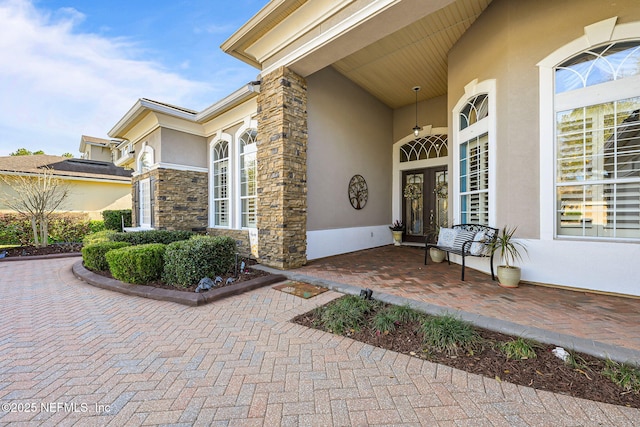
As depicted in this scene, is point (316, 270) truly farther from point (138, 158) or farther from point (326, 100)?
point (138, 158)

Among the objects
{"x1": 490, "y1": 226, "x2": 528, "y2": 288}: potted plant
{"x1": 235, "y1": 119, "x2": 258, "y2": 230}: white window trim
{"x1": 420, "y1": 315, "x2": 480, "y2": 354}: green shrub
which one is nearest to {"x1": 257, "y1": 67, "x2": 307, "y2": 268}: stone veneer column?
{"x1": 235, "y1": 119, "x2": 258, "y2": 230}: white window trim

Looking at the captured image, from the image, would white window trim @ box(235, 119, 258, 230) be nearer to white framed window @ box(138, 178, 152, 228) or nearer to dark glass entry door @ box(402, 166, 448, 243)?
white framed window @ box(138, 178, 152, 228)

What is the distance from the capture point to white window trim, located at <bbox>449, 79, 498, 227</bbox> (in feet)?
14.2

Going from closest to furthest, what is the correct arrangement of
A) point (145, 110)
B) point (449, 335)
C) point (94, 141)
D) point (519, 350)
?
point (519, 350), point (449, 335), point (145, 110), point (94, 141)

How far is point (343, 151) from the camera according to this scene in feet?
21.4

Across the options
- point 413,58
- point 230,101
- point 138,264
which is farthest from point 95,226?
point 413,58

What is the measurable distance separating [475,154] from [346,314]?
4174mm

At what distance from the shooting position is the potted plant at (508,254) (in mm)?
3791

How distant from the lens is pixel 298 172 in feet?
17.0

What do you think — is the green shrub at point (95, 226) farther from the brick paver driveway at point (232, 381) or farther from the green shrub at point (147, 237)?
the brick paver driveway at point (232, 381)

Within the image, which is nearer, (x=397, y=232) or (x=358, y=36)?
(x=358, y=36)

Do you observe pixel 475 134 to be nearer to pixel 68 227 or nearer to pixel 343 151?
pixel 343 151

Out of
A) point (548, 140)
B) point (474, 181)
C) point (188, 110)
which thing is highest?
point (188, 110)

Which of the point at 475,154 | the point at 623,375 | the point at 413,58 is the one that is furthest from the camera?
the point at 413,58
